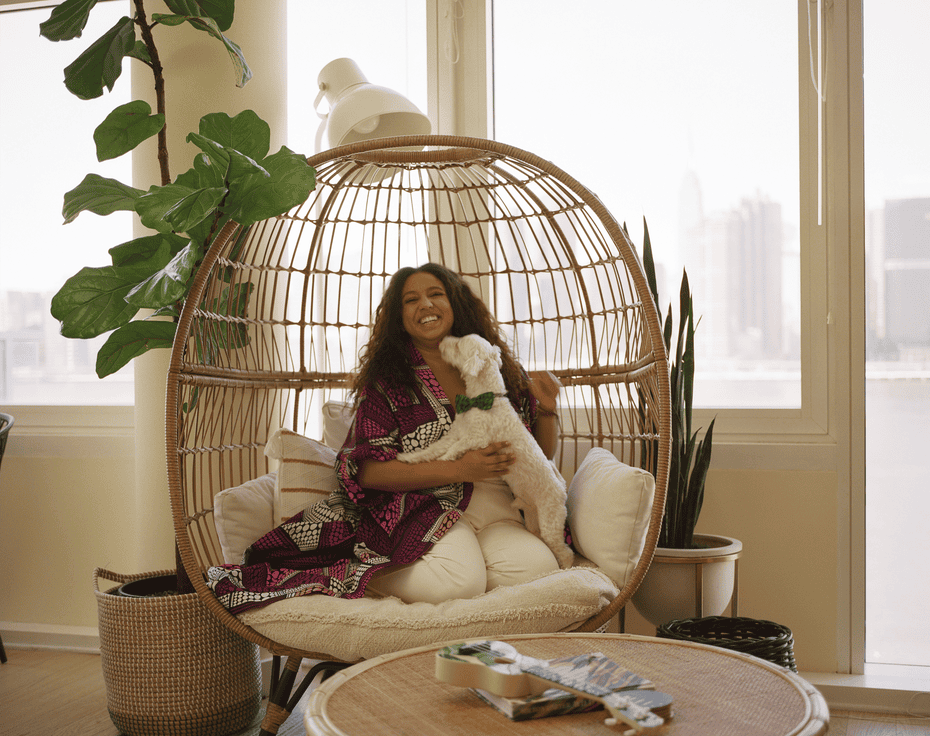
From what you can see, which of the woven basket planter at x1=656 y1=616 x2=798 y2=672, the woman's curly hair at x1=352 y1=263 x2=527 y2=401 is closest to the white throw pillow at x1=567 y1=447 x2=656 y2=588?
the woven basket planter at x1=656 y1=616 x2=798 y2=672

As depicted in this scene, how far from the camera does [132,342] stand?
77.2 inches

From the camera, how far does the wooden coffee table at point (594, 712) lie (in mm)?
1018

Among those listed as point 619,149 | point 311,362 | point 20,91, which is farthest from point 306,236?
point 20,91

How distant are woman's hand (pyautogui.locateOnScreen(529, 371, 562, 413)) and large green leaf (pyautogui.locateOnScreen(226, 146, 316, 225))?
0.80 meters

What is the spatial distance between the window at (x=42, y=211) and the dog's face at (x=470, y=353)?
1.51 metres

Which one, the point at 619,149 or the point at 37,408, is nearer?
the point at 619,149

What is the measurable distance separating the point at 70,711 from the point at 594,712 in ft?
5.61

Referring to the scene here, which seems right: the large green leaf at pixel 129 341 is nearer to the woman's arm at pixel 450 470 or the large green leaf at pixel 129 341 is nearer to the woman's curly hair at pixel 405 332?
the woman's curly hair at pixel 405 332

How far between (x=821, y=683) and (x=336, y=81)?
2158 mm

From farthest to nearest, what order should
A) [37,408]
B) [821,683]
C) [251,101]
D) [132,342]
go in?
[37,408], [251,101], [821,683], [132,342]

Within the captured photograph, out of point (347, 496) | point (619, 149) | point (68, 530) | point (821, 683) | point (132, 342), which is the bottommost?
point (821, 683)

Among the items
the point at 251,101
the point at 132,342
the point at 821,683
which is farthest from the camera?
the point at 251,101

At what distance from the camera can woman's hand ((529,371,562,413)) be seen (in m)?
2.15

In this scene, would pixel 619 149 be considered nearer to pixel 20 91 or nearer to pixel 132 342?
pixel 132 342
